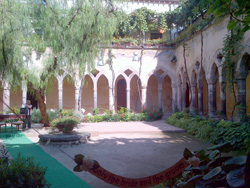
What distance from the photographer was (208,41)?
35.6ft

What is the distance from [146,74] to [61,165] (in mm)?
11333

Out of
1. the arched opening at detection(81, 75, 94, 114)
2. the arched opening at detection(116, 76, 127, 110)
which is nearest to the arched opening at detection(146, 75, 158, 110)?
the arched opening at detection(116, 76, 127, 110)

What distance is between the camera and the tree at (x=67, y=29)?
7777mm

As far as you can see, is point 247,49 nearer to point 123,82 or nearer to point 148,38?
point 148,38

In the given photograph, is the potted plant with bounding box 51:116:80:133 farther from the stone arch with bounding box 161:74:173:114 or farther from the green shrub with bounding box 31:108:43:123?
the stone arch with bounding box 161:74:173:114

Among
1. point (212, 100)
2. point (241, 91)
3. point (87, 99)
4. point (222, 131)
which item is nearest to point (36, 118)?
point (87, 99)

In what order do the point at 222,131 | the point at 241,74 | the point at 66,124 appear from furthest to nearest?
the point at 241,74
the point at 66,124
the point at 222,131

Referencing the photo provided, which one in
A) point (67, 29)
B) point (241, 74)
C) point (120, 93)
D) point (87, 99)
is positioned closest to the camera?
point (67, 29)

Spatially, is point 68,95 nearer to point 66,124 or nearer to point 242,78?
point 66,124

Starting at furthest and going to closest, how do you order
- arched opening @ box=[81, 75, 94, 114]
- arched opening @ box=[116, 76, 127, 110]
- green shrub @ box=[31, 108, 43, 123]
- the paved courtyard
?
arched opening @ box=[116, 76, 127, 110]
arched opening @ box=[81, 75, 94, 114]
green shrub @ box=[31, 108, 43, 123]
the paved courtyard

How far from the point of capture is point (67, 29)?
788 centimetres

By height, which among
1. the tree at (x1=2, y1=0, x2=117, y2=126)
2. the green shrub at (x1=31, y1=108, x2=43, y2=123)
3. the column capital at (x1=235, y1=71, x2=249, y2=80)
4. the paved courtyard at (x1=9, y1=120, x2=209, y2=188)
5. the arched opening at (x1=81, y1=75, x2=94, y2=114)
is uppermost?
the tree at (x1=2, y1=0, x2=117, y2=126)

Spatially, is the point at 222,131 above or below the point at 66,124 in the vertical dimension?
below

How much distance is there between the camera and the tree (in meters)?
7.78
